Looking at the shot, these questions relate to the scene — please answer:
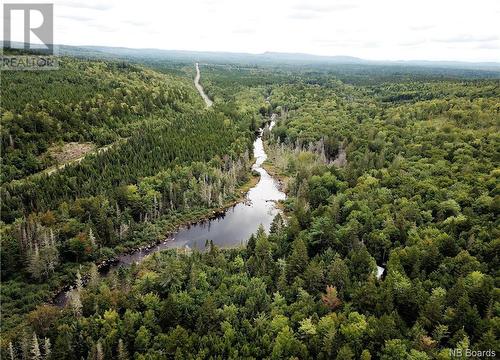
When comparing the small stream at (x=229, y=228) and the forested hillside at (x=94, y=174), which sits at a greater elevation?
the forested hillside at (x=94, y=174)

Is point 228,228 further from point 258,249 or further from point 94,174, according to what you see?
point 94,174

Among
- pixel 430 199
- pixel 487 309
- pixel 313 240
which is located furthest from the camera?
pixel 430 199

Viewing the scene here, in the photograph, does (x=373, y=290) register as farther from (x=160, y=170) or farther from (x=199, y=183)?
(x=160, y=170)

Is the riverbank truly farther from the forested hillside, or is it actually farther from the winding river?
the forested hillside

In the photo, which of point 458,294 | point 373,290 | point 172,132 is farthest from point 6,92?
point 458,294

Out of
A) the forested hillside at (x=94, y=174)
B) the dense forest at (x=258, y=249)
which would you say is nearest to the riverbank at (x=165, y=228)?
the forested hillside at (x=94, y=174)

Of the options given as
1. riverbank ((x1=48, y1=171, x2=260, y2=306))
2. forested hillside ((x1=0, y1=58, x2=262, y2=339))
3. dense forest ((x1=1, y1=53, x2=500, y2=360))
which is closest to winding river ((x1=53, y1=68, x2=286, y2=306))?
riverbank ((x1=48, y1=171, x2=260, y2=306))

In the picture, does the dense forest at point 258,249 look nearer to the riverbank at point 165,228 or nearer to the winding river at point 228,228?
→ the riverbank at point 165,228

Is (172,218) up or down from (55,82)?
down
